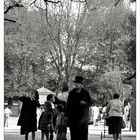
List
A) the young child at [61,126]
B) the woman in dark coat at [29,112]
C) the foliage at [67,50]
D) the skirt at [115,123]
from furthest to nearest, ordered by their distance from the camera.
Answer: the foliage at [67,50], the skirt at [115,123], the woman in dark coat at [29,112], the young child at [61,126]

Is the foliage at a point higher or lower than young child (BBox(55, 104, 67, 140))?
higher

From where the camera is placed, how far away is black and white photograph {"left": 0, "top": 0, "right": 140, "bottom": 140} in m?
10.9

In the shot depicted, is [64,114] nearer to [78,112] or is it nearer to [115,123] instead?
[78,112]

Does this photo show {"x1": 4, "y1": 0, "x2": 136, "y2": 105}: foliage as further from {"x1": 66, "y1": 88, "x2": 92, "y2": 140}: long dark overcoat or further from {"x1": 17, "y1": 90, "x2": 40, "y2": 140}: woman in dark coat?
{"x1": 66, "y1": 88, "x2": 92, "y2": 140}: long dark overcoat

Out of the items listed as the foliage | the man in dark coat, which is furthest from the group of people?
the foliage

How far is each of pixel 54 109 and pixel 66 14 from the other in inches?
376

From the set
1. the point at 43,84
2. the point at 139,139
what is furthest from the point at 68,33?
the point at 139,139

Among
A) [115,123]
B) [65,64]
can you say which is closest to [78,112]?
[115,123]

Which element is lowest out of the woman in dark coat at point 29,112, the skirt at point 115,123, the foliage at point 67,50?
the skirt at point 115,123

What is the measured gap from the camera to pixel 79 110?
9.14m

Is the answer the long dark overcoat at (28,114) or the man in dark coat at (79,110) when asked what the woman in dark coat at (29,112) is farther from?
the man in dark coat at (79,110)

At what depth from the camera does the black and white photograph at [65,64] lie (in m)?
10.9

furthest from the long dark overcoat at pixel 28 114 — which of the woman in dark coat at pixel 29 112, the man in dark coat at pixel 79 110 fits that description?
the man in dark coat at pixel 79 110

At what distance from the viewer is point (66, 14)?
2003cm
